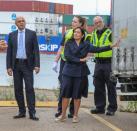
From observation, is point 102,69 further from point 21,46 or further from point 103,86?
point 21,46

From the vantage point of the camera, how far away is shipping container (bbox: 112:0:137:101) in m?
9.55

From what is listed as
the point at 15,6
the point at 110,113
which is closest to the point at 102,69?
the point at 110,113

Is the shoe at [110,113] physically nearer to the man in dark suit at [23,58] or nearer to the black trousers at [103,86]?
the black trousers at [103,86]

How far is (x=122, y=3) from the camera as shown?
32.6 feet

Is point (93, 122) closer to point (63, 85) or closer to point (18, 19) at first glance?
point (63, 85)

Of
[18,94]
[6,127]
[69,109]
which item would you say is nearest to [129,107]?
[69,109]

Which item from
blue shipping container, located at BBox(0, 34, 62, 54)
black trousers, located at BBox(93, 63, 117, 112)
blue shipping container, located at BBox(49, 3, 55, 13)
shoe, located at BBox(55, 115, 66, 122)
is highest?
A: blue shipping container, located at BBox(49, 3, 55, 13)

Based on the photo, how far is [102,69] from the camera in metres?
11.4

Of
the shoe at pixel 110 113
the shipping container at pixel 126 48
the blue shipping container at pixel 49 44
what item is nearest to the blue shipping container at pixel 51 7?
the blue shipping container at pixel 49 44

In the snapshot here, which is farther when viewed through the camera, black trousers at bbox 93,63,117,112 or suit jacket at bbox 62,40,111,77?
black trousers at bbox 93,63,117,112

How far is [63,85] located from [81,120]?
0.80 m

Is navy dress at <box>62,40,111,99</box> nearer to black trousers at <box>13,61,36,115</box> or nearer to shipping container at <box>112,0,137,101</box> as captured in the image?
shipping container at <box>112,0,137,101</box>

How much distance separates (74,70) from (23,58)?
1049mm

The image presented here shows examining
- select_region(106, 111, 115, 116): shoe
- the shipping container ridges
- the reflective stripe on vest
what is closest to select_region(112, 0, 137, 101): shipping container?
the reflective stripe on vest
